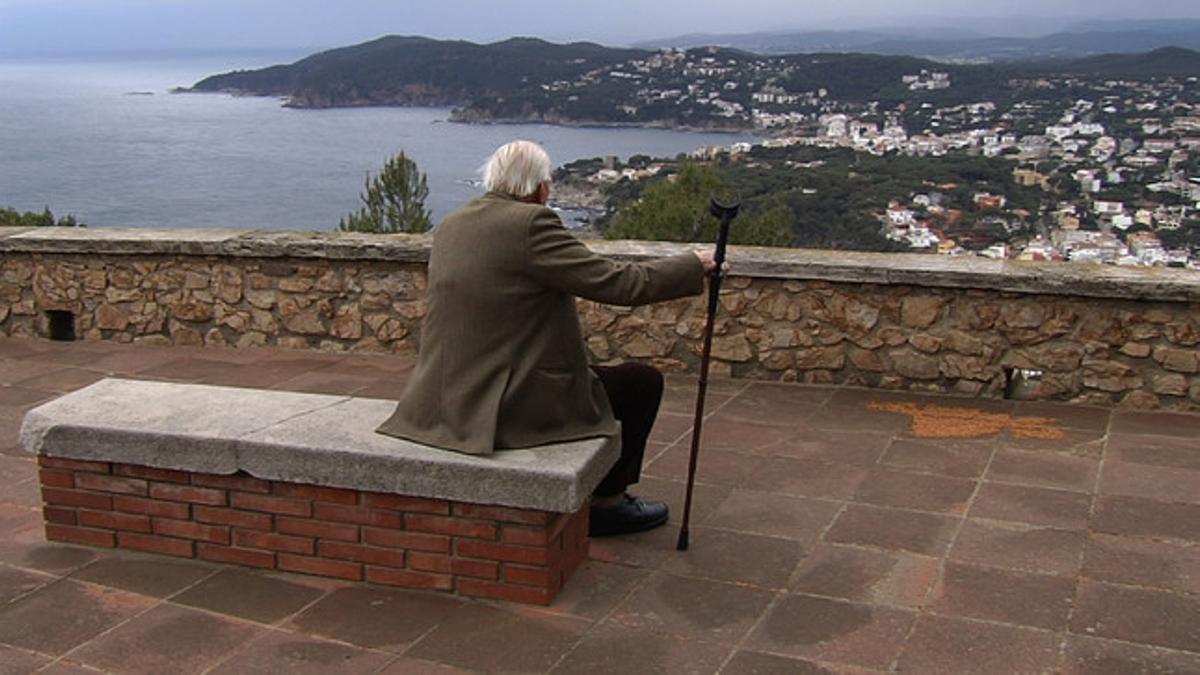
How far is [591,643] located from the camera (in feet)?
10.6

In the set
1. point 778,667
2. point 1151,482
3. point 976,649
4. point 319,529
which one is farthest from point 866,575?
point 319,529

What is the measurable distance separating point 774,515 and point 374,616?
5.18 ft

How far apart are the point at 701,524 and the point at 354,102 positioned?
9556 centimetres

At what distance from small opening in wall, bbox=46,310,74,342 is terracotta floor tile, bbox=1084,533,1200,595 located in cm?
633

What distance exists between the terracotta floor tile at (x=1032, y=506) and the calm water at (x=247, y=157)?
104 ft

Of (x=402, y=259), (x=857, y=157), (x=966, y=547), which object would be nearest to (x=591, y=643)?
(x=966, y=547)

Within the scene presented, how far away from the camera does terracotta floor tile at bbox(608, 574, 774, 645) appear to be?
330 centimetres

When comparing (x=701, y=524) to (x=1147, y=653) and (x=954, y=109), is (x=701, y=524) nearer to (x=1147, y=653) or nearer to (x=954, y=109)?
(x=1147, y=653)

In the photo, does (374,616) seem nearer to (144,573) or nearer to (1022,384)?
(144,573)

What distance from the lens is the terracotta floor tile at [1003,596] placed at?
336cm

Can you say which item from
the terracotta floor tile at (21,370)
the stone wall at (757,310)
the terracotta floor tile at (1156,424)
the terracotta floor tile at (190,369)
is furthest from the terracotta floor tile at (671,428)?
the terracotta floor tile at (21,370)

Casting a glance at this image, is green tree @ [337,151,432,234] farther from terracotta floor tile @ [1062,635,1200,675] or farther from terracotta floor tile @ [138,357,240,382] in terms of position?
terracotta floor tile @ [1062,635,1200,675]

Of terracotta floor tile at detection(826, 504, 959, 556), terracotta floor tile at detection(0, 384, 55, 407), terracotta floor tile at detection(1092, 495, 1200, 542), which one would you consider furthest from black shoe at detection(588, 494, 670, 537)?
terracotta floor tile at detection(0, 384, 55, 407)

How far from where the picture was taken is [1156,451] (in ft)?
16.5
